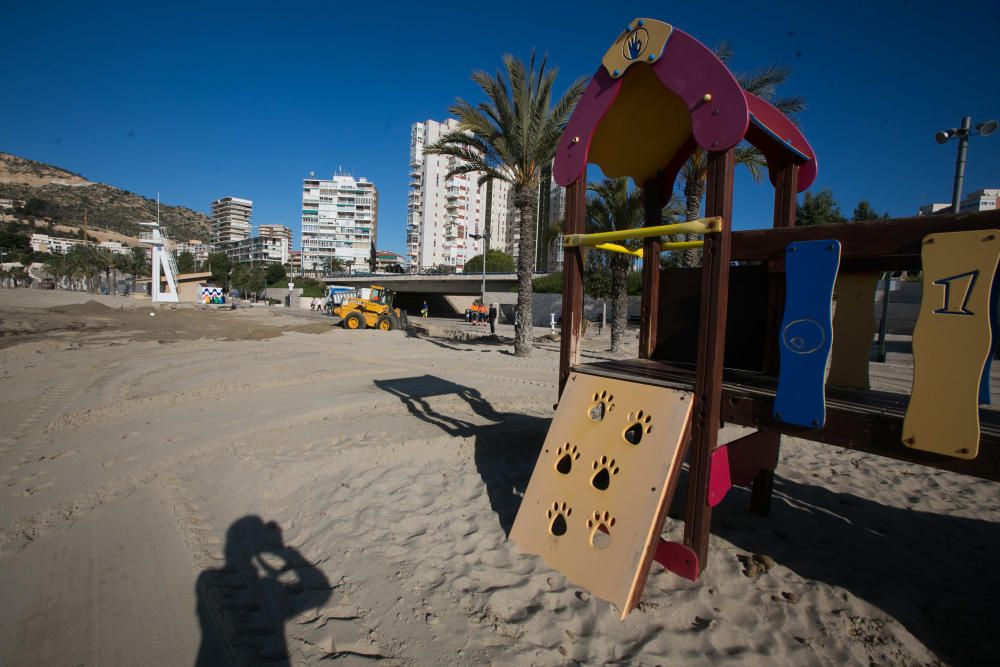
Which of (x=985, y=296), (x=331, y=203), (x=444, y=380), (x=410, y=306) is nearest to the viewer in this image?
(x=985, y=296)

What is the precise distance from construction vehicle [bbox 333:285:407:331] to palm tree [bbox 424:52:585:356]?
37.5 feet

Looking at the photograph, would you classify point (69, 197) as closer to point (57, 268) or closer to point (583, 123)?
point (57, 268)

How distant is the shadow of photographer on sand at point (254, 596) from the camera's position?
7.23 feet

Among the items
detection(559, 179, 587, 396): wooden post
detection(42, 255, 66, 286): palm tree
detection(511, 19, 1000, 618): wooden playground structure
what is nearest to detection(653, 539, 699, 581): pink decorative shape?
detection(511, 19, 1000, 618): wooden playground structure

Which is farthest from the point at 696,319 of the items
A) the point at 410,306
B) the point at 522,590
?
the point at 410,306

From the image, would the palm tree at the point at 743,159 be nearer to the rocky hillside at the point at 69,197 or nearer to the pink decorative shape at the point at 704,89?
the pink decorative shape at the point at 704,89

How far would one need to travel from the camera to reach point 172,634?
2287 millimetres

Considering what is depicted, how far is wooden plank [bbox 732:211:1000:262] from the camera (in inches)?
77.3

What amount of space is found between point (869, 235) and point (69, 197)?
18943cm

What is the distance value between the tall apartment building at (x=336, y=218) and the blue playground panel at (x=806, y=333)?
124700 mm

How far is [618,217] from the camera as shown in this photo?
55.8 feet

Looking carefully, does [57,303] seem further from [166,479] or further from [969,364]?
[969,364]

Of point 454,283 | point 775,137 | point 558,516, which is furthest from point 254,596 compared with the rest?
point 454,283

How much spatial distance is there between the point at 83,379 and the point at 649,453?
31.9ft
